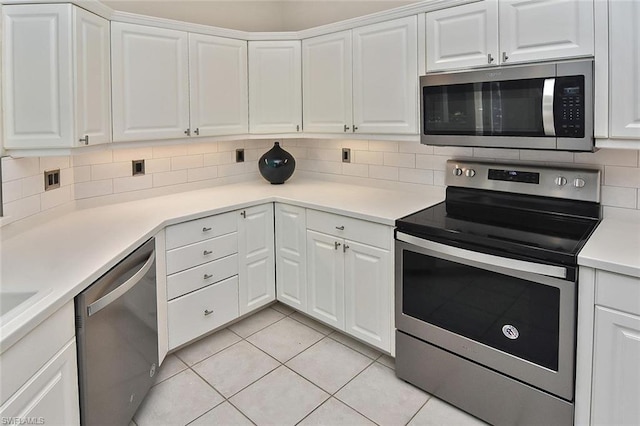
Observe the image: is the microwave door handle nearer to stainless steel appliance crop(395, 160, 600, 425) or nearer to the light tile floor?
stainless steel appliance crop(395, 160, 600, 425)

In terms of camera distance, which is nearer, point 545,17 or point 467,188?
point 545,17

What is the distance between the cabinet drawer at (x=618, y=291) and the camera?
1528 millimetres

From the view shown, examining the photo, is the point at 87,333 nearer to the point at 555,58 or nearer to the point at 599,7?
the point at 555,58

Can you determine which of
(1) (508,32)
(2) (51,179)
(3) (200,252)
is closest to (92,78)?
(2) (51,179)

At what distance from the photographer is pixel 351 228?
2.48 metres

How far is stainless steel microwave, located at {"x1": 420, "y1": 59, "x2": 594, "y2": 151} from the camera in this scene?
1849mm

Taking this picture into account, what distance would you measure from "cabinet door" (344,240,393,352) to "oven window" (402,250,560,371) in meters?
0.15

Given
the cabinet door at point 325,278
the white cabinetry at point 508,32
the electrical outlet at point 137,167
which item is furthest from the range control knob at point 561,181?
the electrical outlet at point 137,167

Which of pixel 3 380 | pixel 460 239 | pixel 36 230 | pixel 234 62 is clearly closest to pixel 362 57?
pixel 234 62

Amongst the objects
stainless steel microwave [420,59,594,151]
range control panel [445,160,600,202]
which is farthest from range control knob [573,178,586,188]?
stainless steel microwave [420,59,594,151]

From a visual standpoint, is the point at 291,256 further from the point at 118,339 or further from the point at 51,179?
the point at 51,179

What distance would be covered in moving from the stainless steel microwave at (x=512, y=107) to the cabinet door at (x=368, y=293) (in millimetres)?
713

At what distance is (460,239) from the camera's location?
1.96 metres

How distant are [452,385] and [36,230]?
7.18 ft
